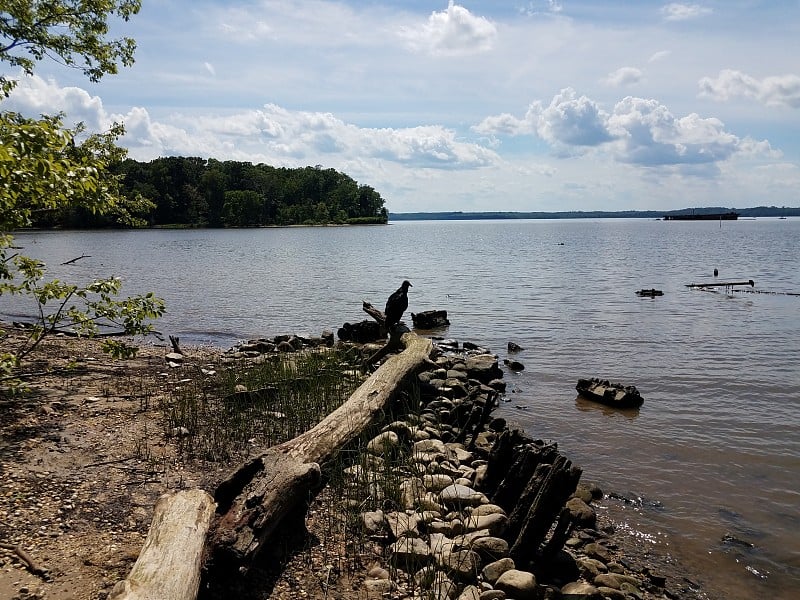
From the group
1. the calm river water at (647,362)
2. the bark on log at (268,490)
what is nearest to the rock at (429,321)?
the calm river water at (647,362)

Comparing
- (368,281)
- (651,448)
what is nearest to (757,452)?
(651,448)

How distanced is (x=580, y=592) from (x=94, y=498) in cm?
558

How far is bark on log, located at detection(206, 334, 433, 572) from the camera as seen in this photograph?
5.37 meters

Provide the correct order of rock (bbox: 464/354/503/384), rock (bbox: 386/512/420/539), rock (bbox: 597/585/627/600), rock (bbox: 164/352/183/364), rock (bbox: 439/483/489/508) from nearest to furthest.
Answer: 1. rock (bbox: 597/585/627/600)
2. rock (bbox: 386/512/420/539)
3. rock (bbox: 439/483/489/508)
4. rock (bbox: 164/352/183/364)
5. rock (bbox: 464/354/503/384)

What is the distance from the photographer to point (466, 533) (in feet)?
22.7

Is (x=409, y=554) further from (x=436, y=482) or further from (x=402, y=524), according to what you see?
(x=436, y=482)

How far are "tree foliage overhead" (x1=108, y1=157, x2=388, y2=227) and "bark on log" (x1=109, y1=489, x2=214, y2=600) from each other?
141 metres

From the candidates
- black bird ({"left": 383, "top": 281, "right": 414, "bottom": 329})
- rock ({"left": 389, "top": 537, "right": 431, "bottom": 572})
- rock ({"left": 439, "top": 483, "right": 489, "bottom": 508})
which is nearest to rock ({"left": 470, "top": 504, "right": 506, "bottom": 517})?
rock ({"left": 439, "top": 483, "right": 489, "bottom": 508})

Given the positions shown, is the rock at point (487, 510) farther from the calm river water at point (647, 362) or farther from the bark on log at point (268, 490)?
the calm river water at point (647, 362)

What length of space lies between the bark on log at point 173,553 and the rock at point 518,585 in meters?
2.96

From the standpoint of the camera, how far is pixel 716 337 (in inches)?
845

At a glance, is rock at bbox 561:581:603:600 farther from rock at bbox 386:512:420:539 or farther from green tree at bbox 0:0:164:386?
green tree at bbox 0:0:164:386

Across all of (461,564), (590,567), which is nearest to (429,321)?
(590,567)

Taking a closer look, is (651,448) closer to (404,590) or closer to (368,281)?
(404,590)
